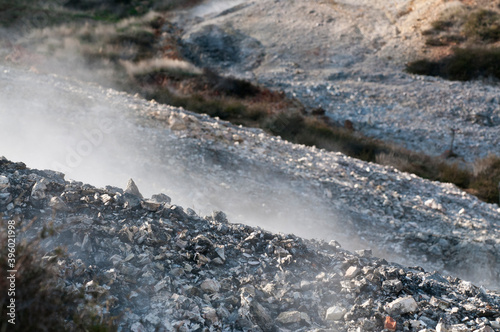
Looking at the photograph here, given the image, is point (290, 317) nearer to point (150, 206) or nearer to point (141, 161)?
point (150, 206)

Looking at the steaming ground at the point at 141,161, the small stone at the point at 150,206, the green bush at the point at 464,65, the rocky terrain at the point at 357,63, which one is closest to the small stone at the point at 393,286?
the small stone at the point at 150,206

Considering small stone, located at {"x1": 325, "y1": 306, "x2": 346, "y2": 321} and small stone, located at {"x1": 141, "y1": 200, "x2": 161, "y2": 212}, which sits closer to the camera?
small stone, located at {"x1": 325, "y1": 306, "x2": 346, "y2": 321}

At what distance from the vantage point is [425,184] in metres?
9.56

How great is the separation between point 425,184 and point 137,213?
7.15 meters

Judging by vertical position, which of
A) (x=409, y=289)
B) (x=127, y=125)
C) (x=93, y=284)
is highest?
(x=93, y=284)

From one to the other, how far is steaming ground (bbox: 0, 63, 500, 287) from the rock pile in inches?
84.4

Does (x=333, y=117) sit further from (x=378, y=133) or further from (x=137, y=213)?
(x=137, y=213)

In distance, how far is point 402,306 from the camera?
3523 millimetres

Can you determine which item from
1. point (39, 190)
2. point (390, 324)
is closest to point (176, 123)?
point (39, 190)

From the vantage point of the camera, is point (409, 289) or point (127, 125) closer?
point (409, 289)

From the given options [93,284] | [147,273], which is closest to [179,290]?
[147,273]

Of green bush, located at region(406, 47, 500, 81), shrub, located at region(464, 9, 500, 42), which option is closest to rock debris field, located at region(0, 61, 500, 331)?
green bush, located at region(406, 47, 500, 81)

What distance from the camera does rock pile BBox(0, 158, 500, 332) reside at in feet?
10.8

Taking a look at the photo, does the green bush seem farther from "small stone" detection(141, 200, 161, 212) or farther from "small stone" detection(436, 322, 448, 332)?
"small stone" detection(436, 322, 448, 332)
